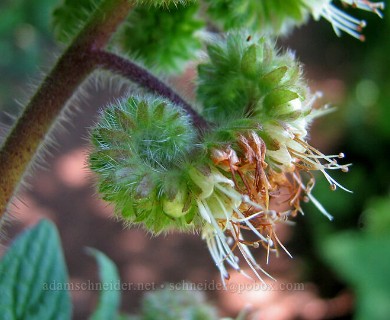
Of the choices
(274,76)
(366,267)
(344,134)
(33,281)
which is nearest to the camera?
(274,76)

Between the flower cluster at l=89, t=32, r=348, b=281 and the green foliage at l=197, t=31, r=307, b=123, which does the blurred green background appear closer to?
the green foliage at l=197, t=31, r=307, b=123

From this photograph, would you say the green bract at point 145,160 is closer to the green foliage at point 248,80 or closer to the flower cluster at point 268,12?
the green foliage at point 248,80

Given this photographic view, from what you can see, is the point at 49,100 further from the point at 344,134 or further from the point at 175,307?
the point at 344,134

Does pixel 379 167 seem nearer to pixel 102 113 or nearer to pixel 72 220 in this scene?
pixel 72 220

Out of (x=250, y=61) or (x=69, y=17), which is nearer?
(x=250, y=61)

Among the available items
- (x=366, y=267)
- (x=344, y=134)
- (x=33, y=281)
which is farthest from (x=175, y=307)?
(x=344, y=134)

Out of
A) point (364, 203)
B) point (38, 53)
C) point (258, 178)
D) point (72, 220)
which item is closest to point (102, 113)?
point (258, 178)
